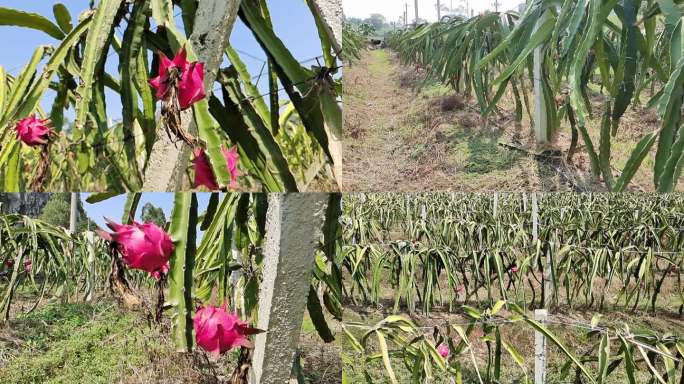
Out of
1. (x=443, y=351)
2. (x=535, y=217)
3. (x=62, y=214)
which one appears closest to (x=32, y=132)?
(x=62, y=214)

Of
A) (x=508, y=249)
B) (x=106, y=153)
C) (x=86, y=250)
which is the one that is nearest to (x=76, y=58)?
(x=106, y=153)

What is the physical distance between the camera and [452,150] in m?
0.72

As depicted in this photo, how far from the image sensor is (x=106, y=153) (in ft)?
2.06

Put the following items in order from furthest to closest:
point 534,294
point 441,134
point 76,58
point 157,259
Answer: point 534,294, point 441,134, point 76,58, point 157,259

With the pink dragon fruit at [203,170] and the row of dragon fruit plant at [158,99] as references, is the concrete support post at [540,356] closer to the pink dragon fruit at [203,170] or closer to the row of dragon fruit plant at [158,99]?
the row of dragon fruit plant at [158,99]

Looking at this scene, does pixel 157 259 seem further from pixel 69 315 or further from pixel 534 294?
pixel 534 294

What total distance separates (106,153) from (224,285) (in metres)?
0.29

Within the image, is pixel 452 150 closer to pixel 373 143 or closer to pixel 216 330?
pixel 373 143

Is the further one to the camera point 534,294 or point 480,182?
point 534,294

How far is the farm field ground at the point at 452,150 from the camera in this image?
680 millimetres

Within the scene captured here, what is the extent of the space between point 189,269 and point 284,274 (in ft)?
0.32

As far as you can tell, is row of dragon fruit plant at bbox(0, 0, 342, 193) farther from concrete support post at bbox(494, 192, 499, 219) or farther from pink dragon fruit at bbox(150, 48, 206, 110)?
concrete support post at bbox(494, 192, 499, 219)

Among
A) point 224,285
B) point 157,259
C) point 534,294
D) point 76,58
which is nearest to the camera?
point 157,259

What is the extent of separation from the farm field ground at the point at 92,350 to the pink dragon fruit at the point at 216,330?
0.42ft
